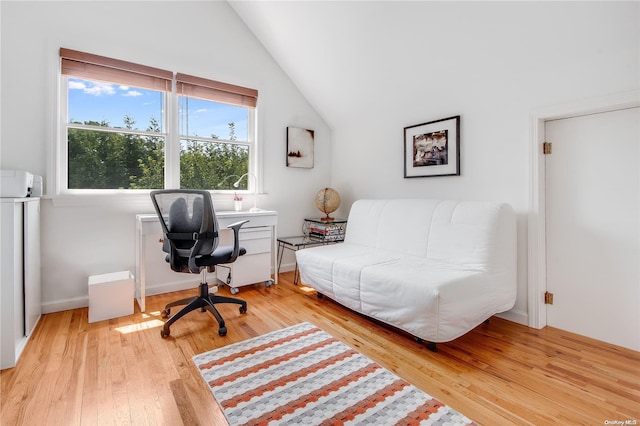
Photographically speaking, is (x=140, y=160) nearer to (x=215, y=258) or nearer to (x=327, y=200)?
(x=215, y=258)

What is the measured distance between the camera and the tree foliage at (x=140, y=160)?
2689mm

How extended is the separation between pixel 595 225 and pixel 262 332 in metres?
2.40

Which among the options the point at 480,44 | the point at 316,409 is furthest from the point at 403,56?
the point at 316,409

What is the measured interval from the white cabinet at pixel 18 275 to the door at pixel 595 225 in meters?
3.50

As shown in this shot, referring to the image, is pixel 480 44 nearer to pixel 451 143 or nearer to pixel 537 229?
pixel 451 143

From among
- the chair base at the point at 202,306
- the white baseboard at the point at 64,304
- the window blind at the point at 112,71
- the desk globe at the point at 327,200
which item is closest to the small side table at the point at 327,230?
the desk globe at the point at 327,200

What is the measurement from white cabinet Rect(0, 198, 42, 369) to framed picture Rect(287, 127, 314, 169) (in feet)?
7.99

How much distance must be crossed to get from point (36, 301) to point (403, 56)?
3.62 meters

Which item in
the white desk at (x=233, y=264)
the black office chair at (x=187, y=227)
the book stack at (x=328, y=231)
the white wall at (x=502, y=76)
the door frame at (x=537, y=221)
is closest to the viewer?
the white wall at (x=502, y=76)

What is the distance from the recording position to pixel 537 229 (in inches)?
87.5

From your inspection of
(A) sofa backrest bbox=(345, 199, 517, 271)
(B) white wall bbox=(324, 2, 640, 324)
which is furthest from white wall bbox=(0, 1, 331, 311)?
(B) white wall bbox=(324, 2, 640, 324)

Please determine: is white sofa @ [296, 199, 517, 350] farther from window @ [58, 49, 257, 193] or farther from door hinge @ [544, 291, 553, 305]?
window @ [58, 49, 257, 193]

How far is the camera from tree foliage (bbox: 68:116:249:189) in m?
2.69

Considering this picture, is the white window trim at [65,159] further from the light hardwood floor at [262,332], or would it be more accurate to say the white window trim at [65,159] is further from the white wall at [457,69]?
the white wall at [457,69]
